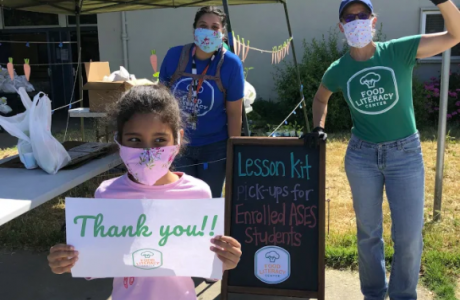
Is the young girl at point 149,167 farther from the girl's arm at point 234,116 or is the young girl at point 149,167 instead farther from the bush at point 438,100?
the bush at point 438,100

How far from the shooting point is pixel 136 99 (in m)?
1.64

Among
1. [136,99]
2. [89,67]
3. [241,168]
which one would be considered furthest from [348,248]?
[89,67]

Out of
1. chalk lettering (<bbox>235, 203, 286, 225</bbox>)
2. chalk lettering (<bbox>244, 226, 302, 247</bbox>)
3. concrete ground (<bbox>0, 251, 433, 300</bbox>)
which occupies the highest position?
chalk lettering (<bbox>235, 203, 286, 225</bbox>)

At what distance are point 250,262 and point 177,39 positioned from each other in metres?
7.92

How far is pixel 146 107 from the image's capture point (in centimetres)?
162

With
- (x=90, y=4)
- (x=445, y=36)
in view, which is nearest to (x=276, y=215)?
(x=445, y=36)

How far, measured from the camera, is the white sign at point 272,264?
2801 millimetres

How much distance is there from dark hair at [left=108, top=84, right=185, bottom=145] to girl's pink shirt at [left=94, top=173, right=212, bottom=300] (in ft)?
0.57

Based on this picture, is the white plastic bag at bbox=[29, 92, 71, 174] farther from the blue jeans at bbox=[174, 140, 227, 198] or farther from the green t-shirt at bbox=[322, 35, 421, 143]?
the green t-shirt at bbox=[322, 35, 421, 143]

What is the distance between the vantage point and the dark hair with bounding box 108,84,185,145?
1.62 metres

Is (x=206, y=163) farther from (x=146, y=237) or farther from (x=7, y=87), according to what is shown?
(x=7, y=87)

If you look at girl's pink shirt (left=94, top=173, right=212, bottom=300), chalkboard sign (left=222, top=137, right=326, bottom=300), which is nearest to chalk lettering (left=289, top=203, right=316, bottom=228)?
chalkboard sign (left=222, top=137, right=326, bottom=300)

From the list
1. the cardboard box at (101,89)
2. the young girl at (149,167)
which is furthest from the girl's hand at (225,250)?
the cardboard box at (101,89)

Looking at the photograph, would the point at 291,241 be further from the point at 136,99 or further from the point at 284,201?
the point at 136,99
